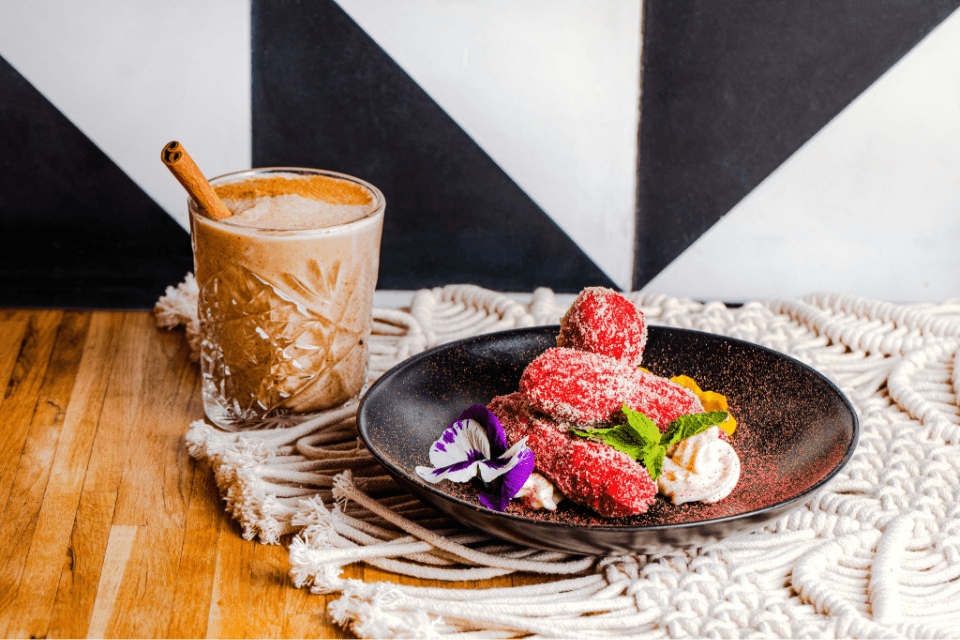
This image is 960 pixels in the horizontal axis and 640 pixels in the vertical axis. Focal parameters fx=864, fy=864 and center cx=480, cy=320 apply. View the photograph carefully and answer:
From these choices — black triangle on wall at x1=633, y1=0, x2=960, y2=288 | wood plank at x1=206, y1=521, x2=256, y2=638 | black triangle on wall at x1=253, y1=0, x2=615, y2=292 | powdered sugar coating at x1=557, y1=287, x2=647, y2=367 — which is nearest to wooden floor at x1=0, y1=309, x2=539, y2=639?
wood plank at x1=206, y1=521, x2=256, y2=638

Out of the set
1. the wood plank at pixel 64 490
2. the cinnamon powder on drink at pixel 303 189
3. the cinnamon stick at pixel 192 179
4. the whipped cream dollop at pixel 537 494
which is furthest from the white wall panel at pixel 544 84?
the whipped cream dollop at pixel 537 494

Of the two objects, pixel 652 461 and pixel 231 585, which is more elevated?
pixel 652 461

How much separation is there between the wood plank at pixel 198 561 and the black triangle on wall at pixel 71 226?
54 cm

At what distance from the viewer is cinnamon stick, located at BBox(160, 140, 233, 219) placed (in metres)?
0.82

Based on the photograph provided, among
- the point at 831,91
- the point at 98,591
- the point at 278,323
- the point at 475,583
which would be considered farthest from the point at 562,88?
the point at 98,591

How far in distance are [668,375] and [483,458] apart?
0.92ft

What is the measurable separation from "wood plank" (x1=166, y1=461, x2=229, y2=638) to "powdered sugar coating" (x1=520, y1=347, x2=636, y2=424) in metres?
0.32


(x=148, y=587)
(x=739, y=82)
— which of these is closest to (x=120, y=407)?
(x=148, y=587)

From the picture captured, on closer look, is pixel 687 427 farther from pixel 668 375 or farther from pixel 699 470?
pixel 668 375

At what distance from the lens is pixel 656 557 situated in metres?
0.75

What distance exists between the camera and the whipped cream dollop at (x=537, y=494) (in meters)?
0.74

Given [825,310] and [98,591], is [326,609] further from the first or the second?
[825,310]

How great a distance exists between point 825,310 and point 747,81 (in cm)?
37

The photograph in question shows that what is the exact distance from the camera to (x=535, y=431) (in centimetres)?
77
